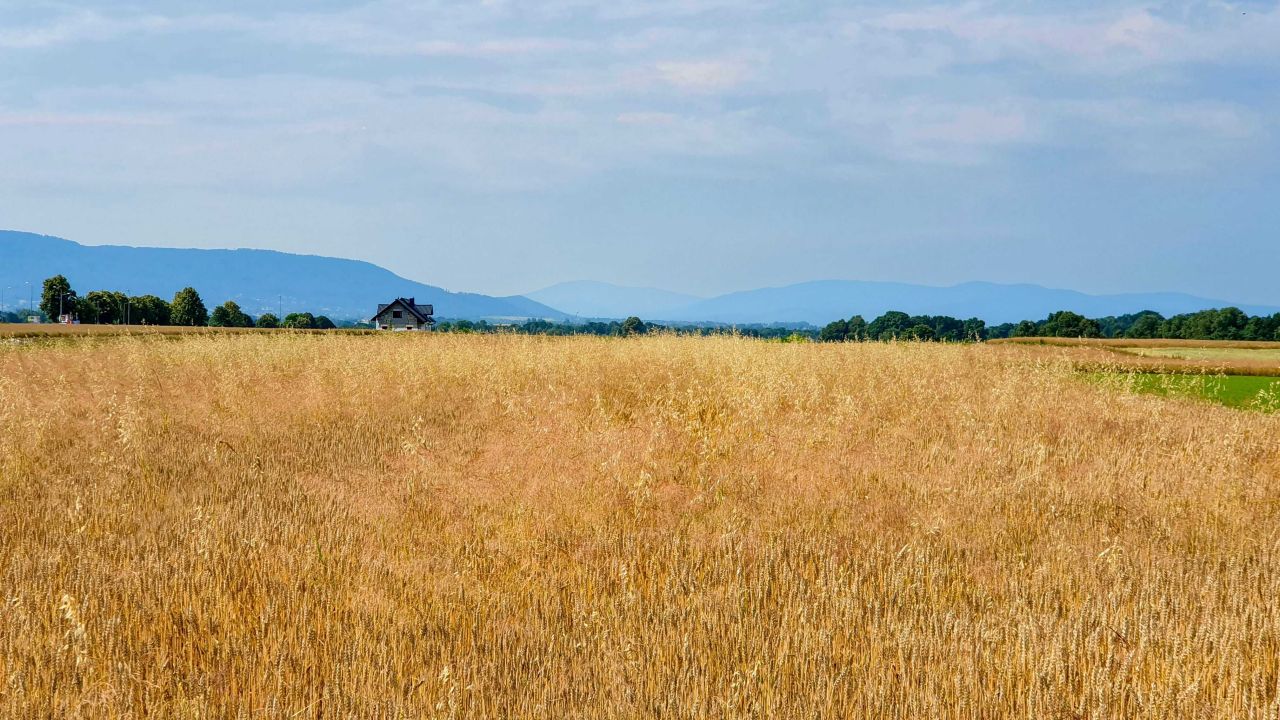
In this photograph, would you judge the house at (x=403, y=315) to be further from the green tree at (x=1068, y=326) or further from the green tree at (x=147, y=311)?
the green tree at (x=1068, y=326)

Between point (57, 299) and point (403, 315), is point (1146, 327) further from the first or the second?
point (57, 299)

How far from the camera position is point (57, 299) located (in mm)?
111938

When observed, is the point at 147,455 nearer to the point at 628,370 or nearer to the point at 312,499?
the point at 312,499

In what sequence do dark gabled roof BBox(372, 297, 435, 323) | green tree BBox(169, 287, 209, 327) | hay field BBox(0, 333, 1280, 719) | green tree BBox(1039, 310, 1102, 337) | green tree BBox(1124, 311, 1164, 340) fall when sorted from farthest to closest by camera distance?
dark gabled roof BBox(372, 297, 435, 323) → green tree BBox(169, 287, 209, 327) → green tree BBox(1124, 311, 1164, 340) → green tree BBox(1039, 310, 1102, 337) → hay field BBox(0, 333, 1280, 719)

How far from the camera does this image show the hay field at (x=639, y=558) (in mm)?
3789

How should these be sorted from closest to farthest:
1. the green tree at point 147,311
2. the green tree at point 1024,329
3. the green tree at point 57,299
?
the green tree at point 1024,329 → the green tree at point 57,299 → the green tree at point 147,311

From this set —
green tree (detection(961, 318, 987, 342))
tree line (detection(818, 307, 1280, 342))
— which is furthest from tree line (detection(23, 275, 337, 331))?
green tree (detection(961, 318, 987, 342))

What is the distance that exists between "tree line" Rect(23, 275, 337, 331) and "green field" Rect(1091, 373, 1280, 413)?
352ft

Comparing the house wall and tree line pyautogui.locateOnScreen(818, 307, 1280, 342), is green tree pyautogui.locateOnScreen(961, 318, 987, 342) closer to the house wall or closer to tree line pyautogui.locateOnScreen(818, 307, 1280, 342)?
tree line pyautogui.locateOnScreen(818, 307, 1280, 342)

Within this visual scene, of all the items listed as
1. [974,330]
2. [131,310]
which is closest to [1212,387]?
[974,330]

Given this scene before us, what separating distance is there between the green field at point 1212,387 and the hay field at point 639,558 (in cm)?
294

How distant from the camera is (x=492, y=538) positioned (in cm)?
599

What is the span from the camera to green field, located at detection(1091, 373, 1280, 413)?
47.5ft

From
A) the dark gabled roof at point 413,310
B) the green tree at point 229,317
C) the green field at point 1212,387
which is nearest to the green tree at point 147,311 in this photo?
the green tree at point 229,317
